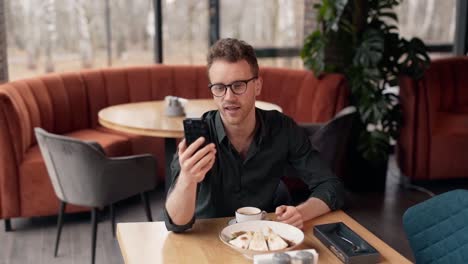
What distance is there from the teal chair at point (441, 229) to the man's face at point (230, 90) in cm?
65

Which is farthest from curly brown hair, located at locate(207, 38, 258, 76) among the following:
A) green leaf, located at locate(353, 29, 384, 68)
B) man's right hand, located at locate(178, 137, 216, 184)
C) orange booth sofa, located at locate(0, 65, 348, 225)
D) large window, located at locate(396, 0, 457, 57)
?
large window, located at locate(396, 0, 457, 57)

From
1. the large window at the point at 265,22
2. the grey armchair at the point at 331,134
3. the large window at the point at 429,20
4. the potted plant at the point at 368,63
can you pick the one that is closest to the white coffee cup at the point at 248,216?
the grey armchair at the point at 331,134

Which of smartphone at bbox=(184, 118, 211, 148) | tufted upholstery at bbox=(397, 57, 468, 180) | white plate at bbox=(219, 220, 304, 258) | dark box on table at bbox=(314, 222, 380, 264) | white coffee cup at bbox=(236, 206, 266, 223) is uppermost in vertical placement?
smartphone at bbox=(184, 118, 211, 148)

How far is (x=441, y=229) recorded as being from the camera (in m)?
1.75

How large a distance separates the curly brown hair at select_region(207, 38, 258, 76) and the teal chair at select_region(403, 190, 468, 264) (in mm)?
730

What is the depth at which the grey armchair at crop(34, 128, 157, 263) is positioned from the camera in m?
3.24

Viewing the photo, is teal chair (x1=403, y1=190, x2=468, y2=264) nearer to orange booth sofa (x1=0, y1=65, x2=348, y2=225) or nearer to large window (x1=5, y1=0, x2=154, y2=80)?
orange booth sofa (x1=0, y1=65, x2=348, y2=225)

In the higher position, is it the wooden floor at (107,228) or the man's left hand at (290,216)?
the man's left hand at (290,216)

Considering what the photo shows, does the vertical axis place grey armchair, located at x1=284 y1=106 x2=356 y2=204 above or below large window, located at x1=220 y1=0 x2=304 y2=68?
below

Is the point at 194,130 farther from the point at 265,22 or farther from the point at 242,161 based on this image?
the point at 265,22

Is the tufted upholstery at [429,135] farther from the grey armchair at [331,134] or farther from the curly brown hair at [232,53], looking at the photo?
the curly brown hair at [232,53]

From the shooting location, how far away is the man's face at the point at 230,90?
198cm

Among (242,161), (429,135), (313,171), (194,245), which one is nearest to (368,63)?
(429,135)

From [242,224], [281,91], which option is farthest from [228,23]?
[242,224]
